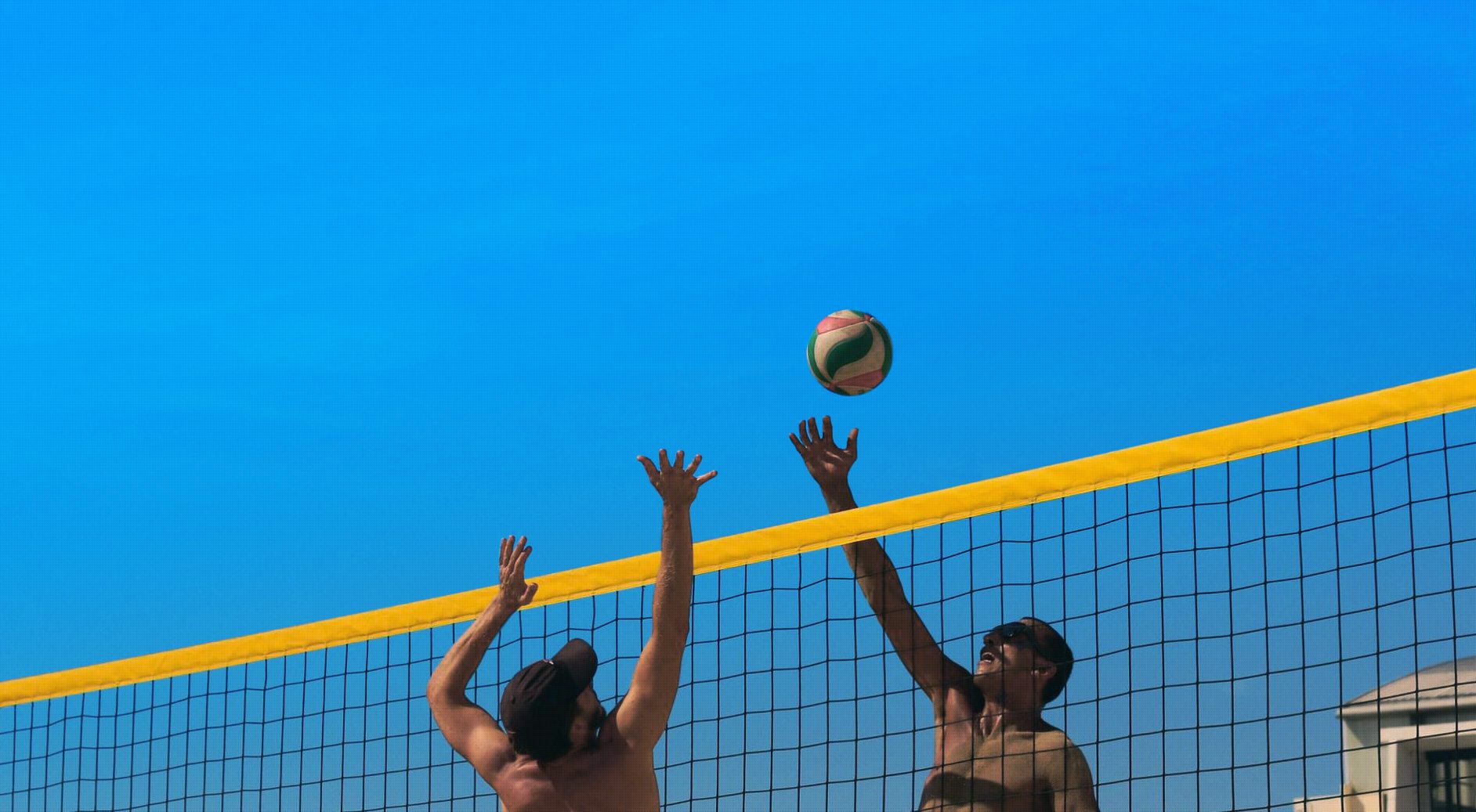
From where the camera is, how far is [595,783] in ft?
16.3

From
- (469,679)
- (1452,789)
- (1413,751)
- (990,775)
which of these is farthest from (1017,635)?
(1452,789)

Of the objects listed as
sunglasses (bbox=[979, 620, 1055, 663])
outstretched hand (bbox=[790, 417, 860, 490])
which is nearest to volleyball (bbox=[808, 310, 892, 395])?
outstretched hand (bbox=[790, 417, 860, 490])

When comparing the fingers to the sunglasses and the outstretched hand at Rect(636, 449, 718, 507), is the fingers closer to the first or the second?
the outstretched hand at Rect(636, 449, 718, 507)

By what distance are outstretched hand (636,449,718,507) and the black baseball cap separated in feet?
1.91

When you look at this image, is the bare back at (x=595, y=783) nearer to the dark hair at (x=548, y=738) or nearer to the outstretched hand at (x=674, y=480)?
the dark hair at (x=548, y=738)

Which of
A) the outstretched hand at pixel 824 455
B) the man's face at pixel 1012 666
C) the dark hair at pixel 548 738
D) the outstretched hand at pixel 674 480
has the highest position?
the outstretched hand at pixel 824 455

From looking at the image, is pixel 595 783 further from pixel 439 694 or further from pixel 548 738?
pixel 439 694

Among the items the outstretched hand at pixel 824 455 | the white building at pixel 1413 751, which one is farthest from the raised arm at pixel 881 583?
the white building at pixel 1413 751

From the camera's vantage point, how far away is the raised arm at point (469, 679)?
525 centimetres

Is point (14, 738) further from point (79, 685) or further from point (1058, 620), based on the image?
point (1058, 620)

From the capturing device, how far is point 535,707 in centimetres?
491

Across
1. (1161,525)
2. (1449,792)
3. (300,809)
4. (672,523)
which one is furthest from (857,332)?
(1449,792)

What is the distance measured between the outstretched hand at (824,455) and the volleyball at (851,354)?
2.29 feet

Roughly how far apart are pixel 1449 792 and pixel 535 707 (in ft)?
57.5
